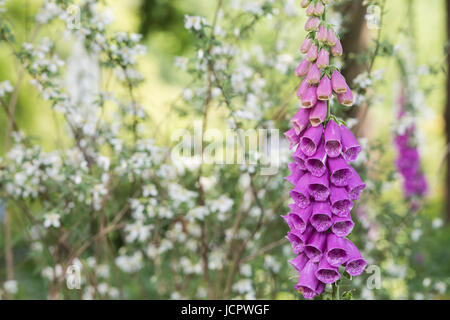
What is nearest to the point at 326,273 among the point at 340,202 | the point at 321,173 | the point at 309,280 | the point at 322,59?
the point at 309,280

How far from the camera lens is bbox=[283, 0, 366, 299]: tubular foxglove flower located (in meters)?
2.21

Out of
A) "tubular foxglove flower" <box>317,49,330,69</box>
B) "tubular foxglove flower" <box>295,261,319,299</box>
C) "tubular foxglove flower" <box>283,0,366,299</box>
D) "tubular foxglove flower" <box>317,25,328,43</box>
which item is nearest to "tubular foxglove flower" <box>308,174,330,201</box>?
"tubular foxglove flower" <box>283,0,366,299</box>

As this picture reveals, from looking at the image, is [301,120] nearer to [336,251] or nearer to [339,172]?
[339,172]

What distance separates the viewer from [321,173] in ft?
7.30

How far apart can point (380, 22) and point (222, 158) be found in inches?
71.7

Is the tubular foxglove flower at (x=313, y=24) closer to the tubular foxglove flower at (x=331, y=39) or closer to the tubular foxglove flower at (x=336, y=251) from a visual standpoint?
the tubular foxglove flower at (x=331, y=39)

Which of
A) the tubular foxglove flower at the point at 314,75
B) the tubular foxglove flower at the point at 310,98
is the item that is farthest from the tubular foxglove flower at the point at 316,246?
the tubular foxglove flower at the point at 314,75

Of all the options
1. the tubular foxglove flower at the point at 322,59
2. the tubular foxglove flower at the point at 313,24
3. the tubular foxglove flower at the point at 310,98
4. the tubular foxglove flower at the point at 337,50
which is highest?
the tubular foxglove flower at the point at 313,24

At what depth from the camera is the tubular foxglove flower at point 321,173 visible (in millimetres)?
2215

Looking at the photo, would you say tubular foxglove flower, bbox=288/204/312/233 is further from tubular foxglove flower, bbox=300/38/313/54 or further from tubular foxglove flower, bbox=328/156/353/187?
tubular foxglove flower, bbox=300/38/313/54

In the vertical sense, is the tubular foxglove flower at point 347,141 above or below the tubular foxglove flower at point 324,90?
below

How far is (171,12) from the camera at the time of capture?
16.5m
